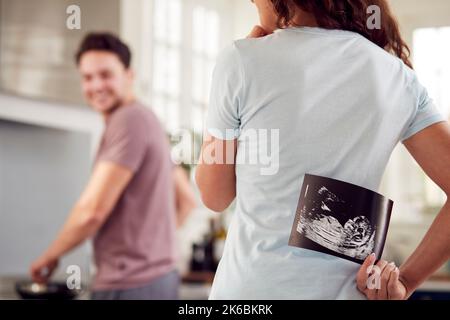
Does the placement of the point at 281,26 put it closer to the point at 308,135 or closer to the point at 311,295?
the point at 308,135

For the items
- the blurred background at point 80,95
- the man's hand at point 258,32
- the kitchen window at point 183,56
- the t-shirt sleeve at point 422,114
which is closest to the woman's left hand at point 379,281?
the t-shirt sleeve at point 422,114

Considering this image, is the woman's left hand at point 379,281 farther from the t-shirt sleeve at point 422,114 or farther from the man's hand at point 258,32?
the man's hand at point 258,32

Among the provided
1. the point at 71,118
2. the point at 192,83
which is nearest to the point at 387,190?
the point at 192,83

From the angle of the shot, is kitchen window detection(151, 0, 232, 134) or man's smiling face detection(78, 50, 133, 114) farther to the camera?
kitchen window detection(151, 0, 232, 134)

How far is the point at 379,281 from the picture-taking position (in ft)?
2.14

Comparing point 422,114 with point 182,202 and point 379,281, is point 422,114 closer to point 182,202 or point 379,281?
point 379,281

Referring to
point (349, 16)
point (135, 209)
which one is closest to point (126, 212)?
point (135, 209)

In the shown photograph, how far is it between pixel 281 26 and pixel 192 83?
2020mm

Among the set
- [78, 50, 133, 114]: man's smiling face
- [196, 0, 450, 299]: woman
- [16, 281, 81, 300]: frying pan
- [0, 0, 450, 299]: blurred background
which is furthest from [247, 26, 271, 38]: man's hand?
[16, 281, 81, 300]: frying pan

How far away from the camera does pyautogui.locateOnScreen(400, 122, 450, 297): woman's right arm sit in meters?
0.67

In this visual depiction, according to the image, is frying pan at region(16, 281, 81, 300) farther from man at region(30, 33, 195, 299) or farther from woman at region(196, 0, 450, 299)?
woman at region(196, 0, 450, 299)

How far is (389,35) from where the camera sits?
0.71 meters

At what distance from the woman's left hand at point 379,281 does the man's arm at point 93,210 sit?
781 mm

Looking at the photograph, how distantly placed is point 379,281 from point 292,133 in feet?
0.55
